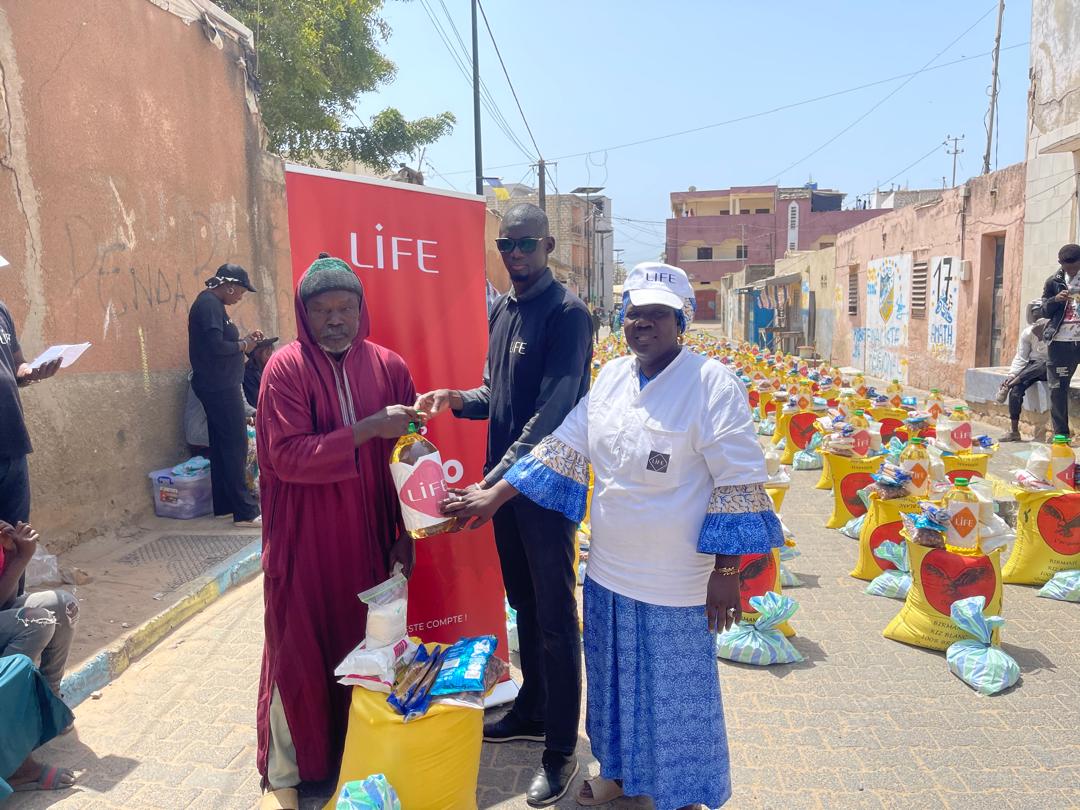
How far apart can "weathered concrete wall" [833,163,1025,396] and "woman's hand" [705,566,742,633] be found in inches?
407

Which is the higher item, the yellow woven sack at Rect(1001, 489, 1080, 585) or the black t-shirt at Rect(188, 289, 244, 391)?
the black t-shirt at Rect(188, 289, 244, 391)

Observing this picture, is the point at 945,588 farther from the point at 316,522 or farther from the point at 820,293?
the point at 820,293

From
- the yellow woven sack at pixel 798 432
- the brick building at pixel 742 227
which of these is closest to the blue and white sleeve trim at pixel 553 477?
the yellow woven sack at pixel 798 432

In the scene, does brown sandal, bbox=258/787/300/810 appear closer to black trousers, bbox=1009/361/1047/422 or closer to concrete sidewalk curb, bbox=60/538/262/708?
concrete sidewalk curb, bbox=60/538/262/708

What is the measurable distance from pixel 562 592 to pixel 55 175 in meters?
4.56

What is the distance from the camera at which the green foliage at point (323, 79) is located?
13.4 m

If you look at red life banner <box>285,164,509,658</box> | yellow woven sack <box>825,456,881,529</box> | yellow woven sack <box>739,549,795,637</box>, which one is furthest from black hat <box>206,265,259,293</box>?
yellow woven sack <box>825,456,881,529</box>

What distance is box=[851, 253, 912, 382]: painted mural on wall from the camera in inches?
592

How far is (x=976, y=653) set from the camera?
11.5ft

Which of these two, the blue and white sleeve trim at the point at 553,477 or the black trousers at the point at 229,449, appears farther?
the black trousers at the point at 229,449

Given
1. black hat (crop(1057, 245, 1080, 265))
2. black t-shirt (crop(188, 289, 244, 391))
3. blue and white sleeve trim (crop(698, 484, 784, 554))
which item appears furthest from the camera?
black hat (crop(1057, 245, 1080, 265))

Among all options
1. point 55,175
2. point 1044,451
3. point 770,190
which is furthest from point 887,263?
point 770,190

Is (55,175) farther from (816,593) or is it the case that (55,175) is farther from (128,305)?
(816,593)

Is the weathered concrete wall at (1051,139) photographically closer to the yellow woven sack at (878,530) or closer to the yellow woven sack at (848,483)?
the yellow woven sack at (848,483)
